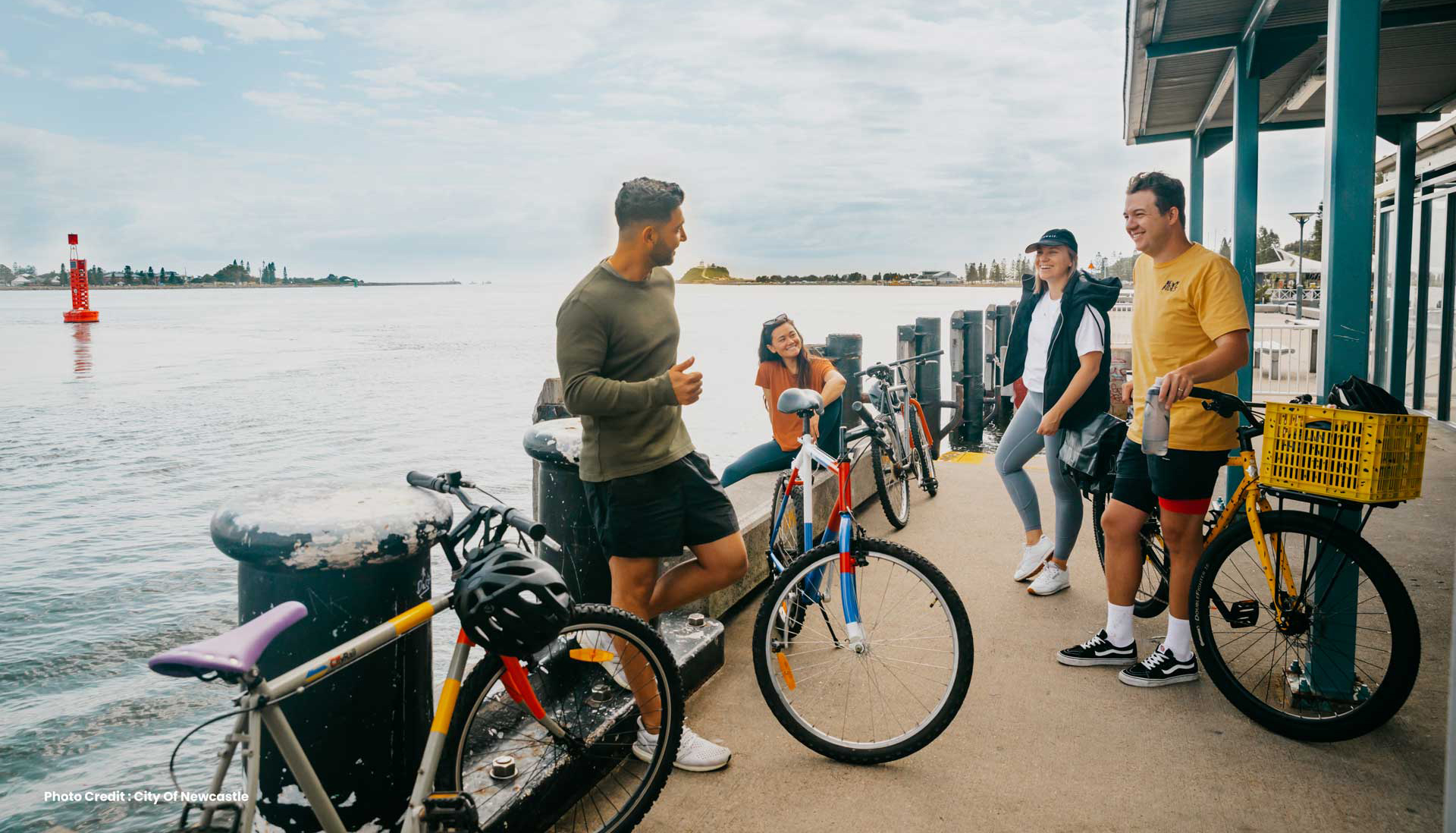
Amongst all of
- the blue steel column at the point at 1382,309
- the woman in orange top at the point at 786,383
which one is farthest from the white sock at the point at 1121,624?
the blue steel column at the point at 1382,309

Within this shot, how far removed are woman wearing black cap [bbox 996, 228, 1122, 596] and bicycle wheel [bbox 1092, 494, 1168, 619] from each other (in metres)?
0.26

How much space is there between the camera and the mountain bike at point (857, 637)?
10.6 ft

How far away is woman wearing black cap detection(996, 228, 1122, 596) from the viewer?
4734 mm

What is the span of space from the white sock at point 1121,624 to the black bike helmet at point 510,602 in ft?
9.04

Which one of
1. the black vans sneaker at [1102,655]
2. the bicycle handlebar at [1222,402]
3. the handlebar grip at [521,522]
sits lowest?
the black vans sneaker at [1102,655]

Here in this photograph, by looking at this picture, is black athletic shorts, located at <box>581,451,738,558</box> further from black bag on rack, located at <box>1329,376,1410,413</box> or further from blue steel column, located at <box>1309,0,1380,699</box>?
blue steel column, located at <box>1309,0,1380,699</box>

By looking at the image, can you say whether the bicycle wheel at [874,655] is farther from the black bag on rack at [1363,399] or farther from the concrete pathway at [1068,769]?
the black bag on rack at [1363,399]

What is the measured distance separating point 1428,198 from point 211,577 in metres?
14.7

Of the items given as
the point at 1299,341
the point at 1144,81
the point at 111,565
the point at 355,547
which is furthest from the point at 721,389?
the point at 355,547

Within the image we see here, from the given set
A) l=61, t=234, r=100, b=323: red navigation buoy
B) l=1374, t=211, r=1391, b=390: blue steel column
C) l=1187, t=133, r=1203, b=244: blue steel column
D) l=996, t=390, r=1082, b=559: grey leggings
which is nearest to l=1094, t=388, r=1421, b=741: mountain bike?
l=996, t=390, r=1082, b=559: grey leggings

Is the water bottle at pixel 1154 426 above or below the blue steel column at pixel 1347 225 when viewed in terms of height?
below

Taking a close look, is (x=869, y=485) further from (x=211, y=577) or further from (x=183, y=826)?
(x=211, y=577)

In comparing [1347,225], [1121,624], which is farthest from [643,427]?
[1347,225]

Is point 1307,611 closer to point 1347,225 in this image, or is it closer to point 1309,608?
point 1309,608
